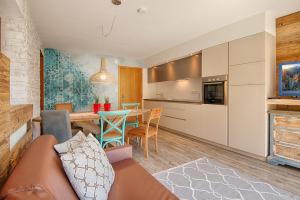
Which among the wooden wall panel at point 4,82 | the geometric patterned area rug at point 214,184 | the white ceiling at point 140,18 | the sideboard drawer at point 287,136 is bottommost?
the geometric patterned area rug at point 214,184

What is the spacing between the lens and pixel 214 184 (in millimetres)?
2025

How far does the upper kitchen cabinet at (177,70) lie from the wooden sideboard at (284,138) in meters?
1.85

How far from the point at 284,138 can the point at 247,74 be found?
1.14m

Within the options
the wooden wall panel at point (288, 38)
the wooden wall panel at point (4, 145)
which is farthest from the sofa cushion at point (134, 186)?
the wooden wall panel at point (288, 38)

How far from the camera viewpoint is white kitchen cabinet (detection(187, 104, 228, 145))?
324cm

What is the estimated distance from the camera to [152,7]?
2.48m

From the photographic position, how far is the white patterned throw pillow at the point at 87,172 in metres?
0.89

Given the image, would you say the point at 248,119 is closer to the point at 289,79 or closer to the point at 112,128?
the point at 289,79

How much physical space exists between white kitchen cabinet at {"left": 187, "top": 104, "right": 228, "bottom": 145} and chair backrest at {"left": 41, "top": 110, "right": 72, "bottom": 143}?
2.70 m

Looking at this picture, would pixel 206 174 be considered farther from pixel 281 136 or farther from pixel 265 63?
pixel 265 63

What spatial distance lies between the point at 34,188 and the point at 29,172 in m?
0.14

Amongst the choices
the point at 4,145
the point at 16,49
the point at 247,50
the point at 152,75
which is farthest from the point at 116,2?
the point at 152,75

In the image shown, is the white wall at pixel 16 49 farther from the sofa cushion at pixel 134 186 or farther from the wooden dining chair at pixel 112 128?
the sofa cushion at pixel 134 186

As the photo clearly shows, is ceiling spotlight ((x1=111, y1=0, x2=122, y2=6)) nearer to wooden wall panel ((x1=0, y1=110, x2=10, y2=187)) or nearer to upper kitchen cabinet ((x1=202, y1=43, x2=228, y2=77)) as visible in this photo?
wooden wall panel ((x1=0, y1=110, x2=10, y2=187))
